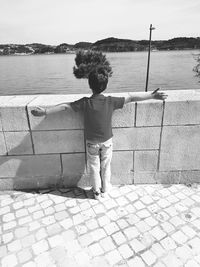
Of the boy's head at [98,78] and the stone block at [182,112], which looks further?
the stone block at [182,112]

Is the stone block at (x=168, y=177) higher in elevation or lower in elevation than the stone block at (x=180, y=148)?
lower

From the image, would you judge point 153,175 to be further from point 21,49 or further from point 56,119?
point 21,49

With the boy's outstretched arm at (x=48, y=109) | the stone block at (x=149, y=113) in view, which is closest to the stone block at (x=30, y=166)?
the boy's outstretched arm at (x=48, y=109)

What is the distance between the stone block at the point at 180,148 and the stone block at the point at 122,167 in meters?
0.46

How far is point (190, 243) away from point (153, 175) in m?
1.12

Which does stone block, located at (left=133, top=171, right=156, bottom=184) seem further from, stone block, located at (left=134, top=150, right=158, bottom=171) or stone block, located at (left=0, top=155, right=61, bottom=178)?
stone block, located at (left=0, top=155, right=61, bottom=178)

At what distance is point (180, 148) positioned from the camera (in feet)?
9.89

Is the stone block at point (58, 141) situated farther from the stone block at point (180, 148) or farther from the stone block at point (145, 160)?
the stone block at point (180, 148)

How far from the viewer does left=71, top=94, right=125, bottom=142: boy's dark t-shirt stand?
8.05 feet

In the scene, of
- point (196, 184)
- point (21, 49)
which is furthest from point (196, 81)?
point (21, 49)

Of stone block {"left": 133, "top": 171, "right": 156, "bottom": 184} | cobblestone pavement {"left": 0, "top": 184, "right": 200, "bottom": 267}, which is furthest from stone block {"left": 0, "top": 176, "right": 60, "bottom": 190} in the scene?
stone block {"left": 133, "top": 171, "right": 156, "bottom": 184}

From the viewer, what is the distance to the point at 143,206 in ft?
9.03

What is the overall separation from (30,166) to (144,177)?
1.71 meters

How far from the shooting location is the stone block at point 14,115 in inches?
106
